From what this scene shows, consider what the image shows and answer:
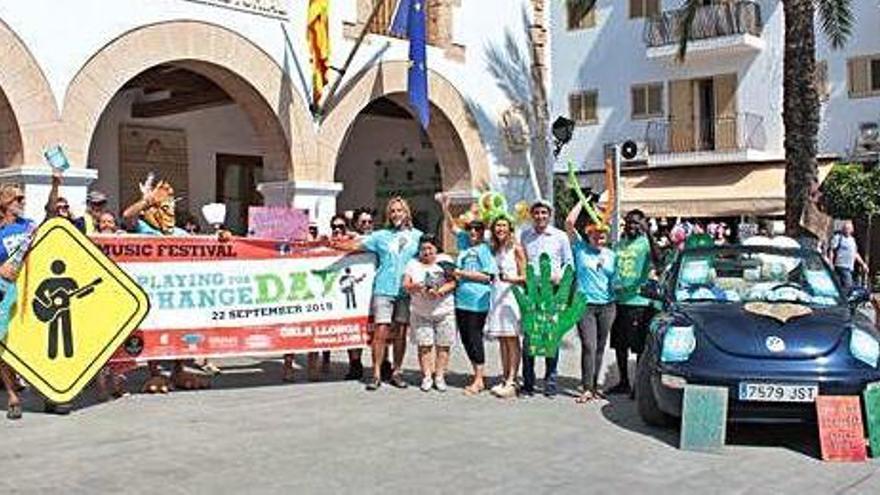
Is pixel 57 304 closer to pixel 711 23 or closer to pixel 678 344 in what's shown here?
pixel 678 344

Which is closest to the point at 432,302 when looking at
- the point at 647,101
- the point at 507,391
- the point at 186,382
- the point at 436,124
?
the point at 507,391

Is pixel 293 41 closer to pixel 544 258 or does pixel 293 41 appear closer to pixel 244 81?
pixel 244 81

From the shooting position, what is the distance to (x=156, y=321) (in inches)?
386

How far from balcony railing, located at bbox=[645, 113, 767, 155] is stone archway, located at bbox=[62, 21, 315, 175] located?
19.8 m

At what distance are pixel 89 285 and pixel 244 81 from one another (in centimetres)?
637

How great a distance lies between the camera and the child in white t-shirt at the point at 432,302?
9906 millimetres

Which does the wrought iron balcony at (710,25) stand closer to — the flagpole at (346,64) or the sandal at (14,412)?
the flagpole at (346,64)

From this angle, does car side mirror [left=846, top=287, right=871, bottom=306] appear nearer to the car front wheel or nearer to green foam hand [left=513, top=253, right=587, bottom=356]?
the car front wheel

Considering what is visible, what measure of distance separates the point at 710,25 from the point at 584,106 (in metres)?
4.90

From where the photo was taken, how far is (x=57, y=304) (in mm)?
8766

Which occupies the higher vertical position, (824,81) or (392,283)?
(824,81)

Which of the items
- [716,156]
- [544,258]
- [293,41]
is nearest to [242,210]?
[293,41]

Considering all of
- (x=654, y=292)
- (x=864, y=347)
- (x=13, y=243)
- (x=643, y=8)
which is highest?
(x=643, y=8)

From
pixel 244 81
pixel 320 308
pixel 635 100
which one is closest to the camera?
pixel 320 308
